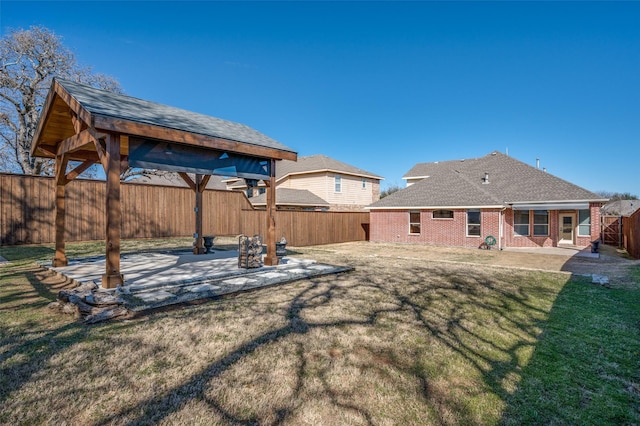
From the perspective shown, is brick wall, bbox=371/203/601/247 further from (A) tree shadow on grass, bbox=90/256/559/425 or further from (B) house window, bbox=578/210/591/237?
(A) tree shadow on grass, bbox=90/256/559/425

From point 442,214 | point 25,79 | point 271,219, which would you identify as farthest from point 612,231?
point 25,79

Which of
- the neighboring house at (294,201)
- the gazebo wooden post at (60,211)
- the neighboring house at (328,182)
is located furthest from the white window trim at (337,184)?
the gazebo wooden post at (60,211)

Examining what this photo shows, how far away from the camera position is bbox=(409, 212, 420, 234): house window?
18359 millimetres

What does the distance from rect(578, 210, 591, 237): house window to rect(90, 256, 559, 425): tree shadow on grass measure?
12.5 meters

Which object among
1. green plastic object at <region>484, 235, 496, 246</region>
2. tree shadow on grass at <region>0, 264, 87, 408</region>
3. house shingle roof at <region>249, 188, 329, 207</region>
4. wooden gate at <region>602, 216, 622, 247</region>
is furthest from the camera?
house shingle roof at <region>249, 188, 329, 207</region>

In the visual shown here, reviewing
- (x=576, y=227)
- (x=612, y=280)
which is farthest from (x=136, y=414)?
(x=576, y=227)

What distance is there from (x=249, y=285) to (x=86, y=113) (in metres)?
3.80

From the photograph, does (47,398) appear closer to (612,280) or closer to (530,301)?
(530,301)

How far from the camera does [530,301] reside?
5.70 m

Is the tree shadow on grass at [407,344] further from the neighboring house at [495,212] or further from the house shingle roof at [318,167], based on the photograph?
the house shingle roof at [318,167]

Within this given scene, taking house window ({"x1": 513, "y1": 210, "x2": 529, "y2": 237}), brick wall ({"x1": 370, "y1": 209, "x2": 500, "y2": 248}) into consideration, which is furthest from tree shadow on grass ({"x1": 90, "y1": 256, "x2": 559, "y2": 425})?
house window ({"x1": 513, "y1": 210, "x2": 529, "y2": 237})

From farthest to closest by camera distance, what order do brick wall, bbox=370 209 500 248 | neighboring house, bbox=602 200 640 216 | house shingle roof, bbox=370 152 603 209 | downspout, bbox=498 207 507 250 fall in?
neighboring house, bbox=602 200 640 216, house shingle roof, bbox=370 152 603 209, brick wall, bbox=370 209 500 248, downspout, bbox=498 207 507 250

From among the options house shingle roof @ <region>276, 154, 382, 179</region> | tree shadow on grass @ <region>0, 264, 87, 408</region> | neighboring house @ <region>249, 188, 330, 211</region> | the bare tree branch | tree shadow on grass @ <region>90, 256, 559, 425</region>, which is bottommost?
tree shadow on grass @ <region>90, 256, 559, 425</region>

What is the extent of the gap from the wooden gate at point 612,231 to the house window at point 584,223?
5319mm
